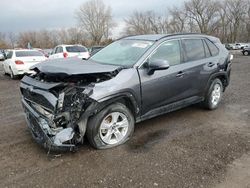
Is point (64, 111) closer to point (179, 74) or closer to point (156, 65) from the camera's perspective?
point (156, 65)

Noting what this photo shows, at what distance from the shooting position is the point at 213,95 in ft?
18.5

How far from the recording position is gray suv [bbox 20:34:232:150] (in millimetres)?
3463

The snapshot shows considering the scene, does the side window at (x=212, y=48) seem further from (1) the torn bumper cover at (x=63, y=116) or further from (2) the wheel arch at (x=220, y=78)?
(1) the torn bumper cover at (x=63, y=116)

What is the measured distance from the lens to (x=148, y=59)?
4.23m

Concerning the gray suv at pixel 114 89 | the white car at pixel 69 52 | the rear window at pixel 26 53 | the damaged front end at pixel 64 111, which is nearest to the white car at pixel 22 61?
the rear window at pixel 26 53

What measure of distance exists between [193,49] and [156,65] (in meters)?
1.52

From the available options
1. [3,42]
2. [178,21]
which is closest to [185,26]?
[178,21]

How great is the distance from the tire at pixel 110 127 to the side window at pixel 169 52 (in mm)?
1150

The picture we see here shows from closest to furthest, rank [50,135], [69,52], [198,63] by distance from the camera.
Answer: [50,135] → [198,63] → [69,52]

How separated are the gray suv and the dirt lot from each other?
11.5 inches

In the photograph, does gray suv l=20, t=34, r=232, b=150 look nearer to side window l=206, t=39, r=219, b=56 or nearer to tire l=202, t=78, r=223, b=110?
tire l=202, t=78, r=223, b=110

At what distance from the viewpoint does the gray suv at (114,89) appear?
11.4 feet

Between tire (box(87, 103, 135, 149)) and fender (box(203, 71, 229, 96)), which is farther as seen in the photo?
fender (box(203, 71, 229, 96))

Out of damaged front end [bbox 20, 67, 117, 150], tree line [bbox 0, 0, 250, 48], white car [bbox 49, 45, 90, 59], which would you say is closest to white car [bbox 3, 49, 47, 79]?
white car [bbox 49, 45, 90, 59]
